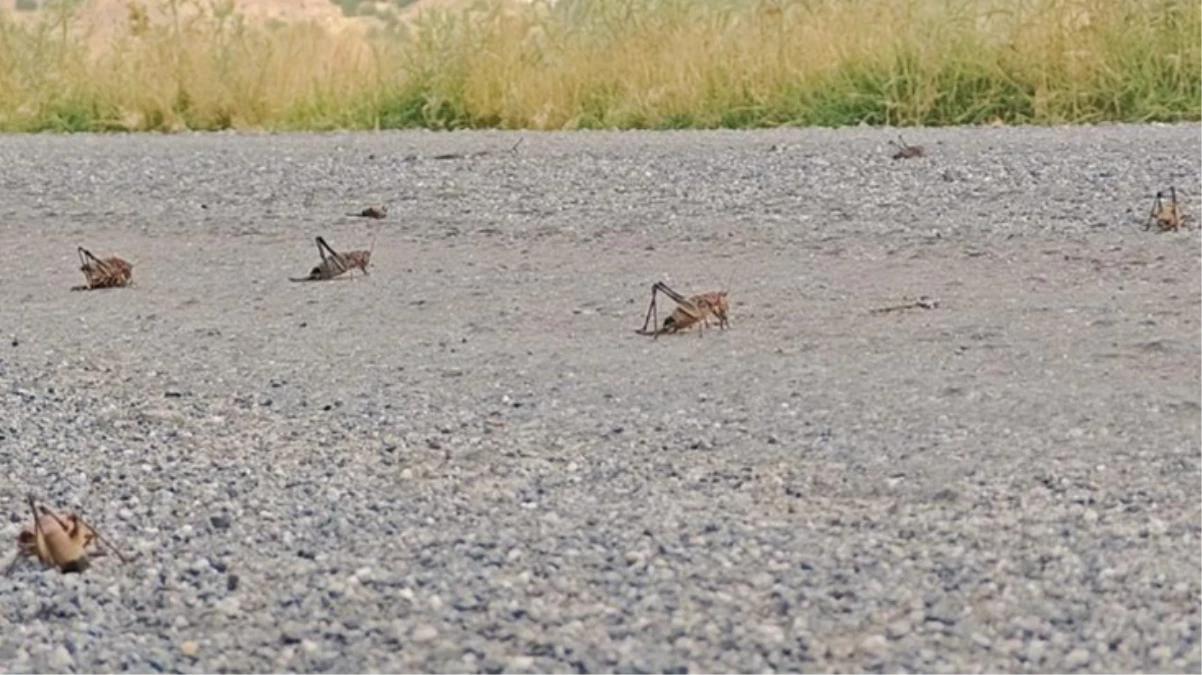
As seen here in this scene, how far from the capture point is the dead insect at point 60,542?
2523 millimetres

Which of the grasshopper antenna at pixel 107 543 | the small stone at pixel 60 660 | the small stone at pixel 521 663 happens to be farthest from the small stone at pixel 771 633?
the grasshopper antenna at pixel 107 543

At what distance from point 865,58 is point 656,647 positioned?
7244 mm

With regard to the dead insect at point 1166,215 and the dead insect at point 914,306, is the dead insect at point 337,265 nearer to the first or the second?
the dead insect at point 914,306

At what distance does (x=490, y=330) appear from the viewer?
4199mm

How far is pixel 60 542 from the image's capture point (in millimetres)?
2525

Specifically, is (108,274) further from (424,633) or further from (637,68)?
(637,68)

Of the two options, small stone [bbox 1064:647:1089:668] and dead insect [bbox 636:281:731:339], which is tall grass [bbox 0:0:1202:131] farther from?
small stone [bbox 1064:647:1089:668]

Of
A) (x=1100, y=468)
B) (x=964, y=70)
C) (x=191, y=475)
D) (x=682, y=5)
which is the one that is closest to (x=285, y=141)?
(x=682, y=5)

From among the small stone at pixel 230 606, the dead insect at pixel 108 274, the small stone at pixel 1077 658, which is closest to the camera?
the small stone at pixel 1077 658

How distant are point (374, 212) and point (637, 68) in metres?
3.76

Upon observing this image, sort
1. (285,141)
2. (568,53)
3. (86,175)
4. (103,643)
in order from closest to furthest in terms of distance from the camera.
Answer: (103,643) < (86,175) < (285,141) < (568,53)

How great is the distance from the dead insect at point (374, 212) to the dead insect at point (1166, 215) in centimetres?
261

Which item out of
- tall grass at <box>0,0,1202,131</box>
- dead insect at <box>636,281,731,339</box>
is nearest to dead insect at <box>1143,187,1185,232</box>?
dead insect at <box>636,281,731,339</box>

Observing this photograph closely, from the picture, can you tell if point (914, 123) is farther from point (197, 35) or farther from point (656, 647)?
point (656, 647)
